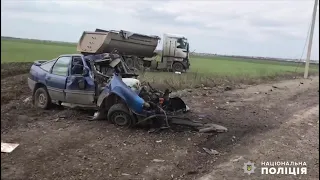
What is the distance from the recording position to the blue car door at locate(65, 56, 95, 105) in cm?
788

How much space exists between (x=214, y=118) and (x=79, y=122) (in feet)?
10.8

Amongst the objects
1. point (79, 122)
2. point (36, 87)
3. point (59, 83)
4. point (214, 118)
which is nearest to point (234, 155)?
point (214, 118)

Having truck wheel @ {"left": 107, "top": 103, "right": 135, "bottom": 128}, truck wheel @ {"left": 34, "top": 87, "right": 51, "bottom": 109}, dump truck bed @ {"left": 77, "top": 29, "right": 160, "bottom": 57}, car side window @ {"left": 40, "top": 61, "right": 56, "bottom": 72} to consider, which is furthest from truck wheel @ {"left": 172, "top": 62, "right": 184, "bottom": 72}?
truck wheel @ {"left": 107, "top": 103, "right": 135, "bottom": 128}

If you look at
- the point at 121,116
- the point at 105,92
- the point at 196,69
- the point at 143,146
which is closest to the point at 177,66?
the point at 196,69

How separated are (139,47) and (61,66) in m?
11.5

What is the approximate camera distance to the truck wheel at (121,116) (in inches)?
286

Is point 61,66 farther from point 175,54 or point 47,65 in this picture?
point 175,54

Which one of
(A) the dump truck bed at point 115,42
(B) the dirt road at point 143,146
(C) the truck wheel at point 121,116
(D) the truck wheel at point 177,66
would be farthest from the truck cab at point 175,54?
(C) the truck wheel at point 121,116

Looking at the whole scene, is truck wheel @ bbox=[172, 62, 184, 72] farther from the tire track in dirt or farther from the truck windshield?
the tire track in dirt

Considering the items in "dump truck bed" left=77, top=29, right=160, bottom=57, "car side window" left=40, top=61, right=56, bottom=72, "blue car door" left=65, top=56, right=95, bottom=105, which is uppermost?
"dump truck bed" left=77, top=29, right=160, bottom=57

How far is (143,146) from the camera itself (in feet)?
20.7

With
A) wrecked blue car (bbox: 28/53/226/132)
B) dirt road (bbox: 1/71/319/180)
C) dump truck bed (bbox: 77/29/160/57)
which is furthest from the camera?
dump truck bed (bbox: 77/29/160/57)

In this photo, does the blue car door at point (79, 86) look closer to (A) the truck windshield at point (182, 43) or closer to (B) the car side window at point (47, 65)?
(B) the car side window at point (47, 65)

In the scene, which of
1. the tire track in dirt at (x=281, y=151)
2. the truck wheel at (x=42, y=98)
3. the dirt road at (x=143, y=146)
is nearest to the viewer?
the dirt road at (x=143, y=146)
